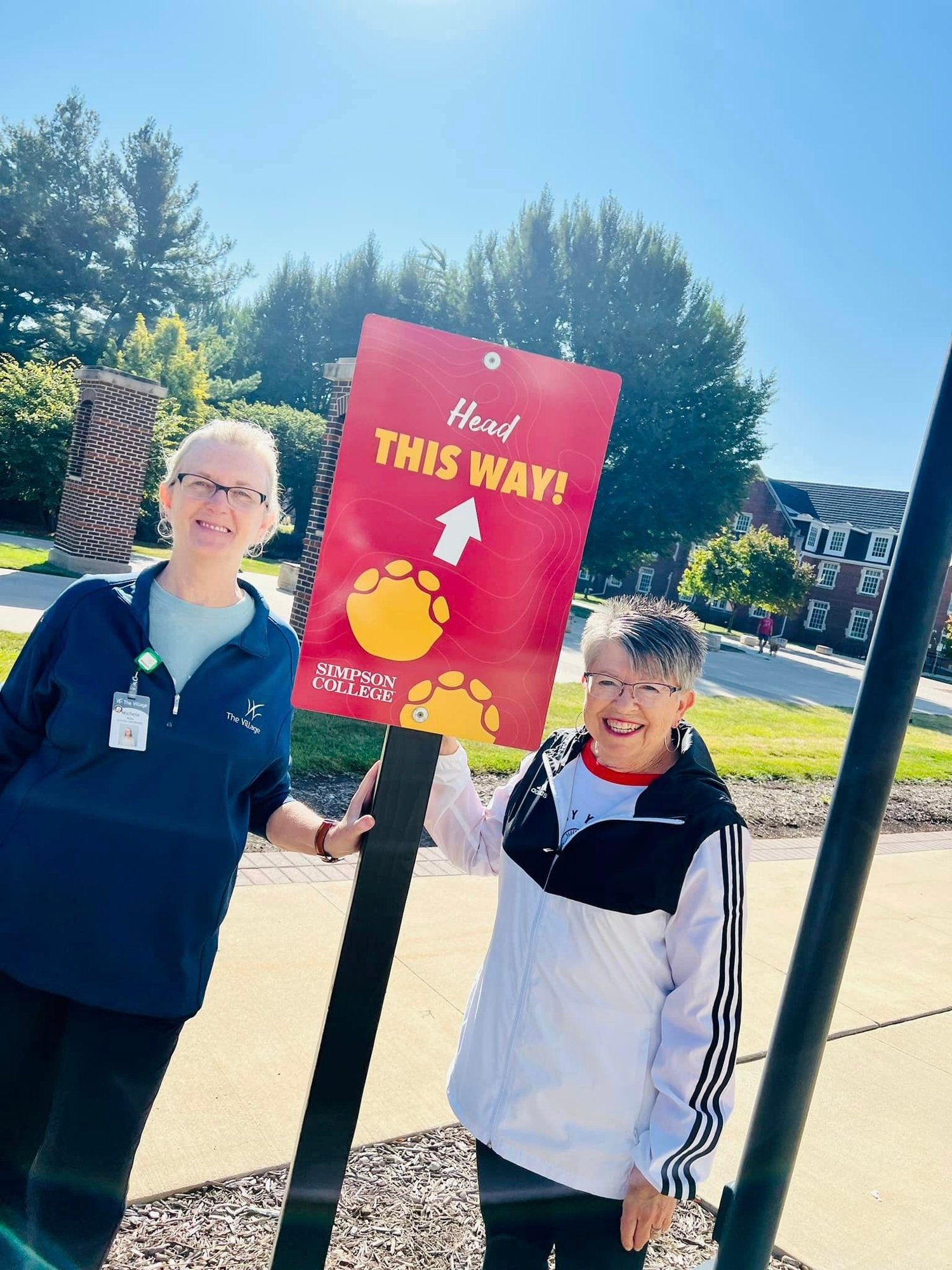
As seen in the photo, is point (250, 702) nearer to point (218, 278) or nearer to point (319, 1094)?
point (319, 1094)

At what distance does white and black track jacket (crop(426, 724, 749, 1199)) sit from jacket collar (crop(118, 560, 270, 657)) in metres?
0.68

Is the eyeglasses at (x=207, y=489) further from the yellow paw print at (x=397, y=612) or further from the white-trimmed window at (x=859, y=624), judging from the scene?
the white-trimmed window at (x=859, y=624)

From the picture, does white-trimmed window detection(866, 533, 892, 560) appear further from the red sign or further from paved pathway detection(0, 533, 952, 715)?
the red sign

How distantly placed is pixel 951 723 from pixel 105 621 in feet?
72.5

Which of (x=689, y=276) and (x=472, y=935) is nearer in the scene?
(x=472, y=935)

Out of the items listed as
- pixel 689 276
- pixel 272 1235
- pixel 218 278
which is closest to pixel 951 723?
pixel 689 276

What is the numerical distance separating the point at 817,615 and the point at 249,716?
1916 inches

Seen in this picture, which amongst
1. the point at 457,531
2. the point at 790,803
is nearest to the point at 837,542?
the point at 790,803

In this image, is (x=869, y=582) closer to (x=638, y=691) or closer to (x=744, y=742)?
(x=744, y=742)

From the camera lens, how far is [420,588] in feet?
6.19

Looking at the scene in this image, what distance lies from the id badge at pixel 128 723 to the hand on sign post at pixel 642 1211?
48.5 inches

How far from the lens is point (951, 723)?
20922 mm

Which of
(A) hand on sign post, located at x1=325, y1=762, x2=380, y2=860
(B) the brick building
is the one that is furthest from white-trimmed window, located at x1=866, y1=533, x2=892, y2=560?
(A) hand on sign post, located at x1=325, y1=762, x2=380, y2=860

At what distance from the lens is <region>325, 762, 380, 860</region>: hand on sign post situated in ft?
6.41
